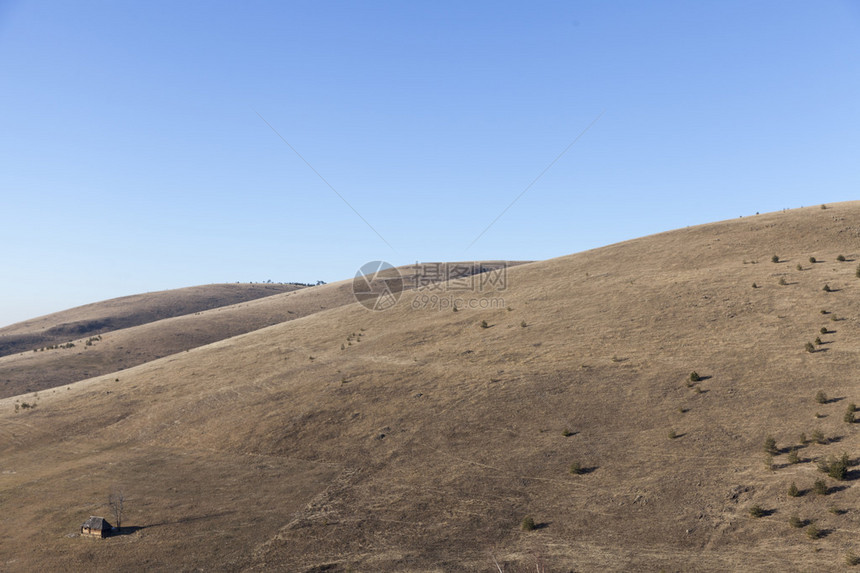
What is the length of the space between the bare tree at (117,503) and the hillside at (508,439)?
1.45ft

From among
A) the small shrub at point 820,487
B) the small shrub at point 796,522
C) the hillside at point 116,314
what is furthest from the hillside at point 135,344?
the small shrub at point 820,487

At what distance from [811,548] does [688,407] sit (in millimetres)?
9671

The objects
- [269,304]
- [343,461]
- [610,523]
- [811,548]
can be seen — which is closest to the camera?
[811,548]

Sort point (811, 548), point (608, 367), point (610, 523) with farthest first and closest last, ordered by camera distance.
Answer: point (608, 367), point (610, 523), point (811, 548)

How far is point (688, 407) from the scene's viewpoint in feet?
84.4

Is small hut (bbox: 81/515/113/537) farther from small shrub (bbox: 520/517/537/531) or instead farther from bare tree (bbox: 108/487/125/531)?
small shrub (bbox: 520/517/537/531)

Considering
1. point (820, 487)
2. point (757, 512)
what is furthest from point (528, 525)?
point (820, 487)

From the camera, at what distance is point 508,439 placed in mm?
26734

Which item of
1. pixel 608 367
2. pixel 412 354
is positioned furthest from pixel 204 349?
pixel 608 367

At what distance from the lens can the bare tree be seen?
22.3 metres

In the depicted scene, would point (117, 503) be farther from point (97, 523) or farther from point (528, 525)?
point (528, 525)

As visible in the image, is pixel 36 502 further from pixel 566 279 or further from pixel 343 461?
pixel 566 279

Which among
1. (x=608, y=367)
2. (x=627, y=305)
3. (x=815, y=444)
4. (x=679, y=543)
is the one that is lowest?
(x=679, y=543)

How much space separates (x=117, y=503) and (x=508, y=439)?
790 inches
